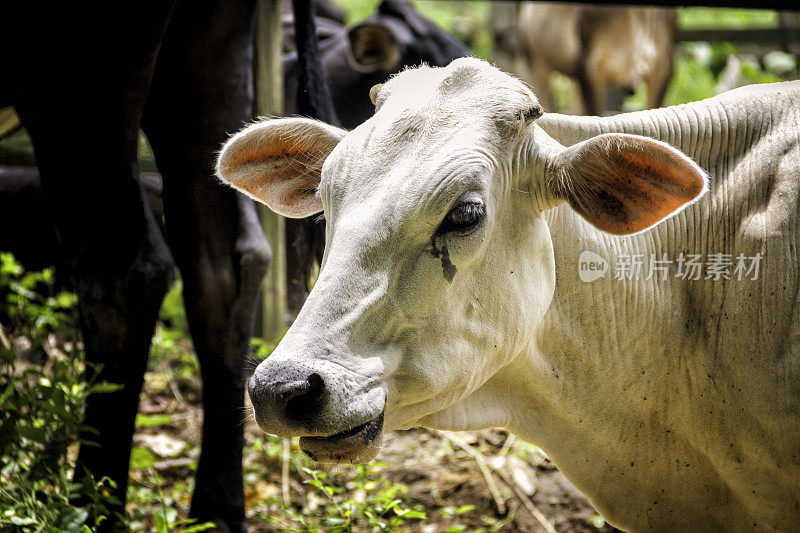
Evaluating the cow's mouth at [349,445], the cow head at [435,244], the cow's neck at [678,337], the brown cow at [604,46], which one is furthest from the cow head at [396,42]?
the brown cow at [604,46]

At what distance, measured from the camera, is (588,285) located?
232 centimetres

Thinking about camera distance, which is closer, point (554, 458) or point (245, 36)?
point (554, 458)

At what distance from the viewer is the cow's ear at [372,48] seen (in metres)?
5.05

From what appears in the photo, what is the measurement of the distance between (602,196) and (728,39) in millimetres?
10017

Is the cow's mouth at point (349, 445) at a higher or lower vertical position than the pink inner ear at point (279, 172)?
lower

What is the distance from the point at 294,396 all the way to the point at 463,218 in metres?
0.55

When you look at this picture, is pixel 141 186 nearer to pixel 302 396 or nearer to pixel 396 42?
pixel 302 396

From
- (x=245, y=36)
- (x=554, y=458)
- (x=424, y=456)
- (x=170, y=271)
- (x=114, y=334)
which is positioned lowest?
(x=424, y=456)

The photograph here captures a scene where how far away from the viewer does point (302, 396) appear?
1.74 meters

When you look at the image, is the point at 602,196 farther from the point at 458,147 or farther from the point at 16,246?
the point at 16,246

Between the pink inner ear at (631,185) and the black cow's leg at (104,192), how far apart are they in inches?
60.4

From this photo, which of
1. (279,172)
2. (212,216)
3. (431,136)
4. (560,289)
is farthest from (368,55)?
(431,136)

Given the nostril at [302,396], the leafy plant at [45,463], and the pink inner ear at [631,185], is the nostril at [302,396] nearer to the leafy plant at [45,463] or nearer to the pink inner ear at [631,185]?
the pink inner ear at [631,185]

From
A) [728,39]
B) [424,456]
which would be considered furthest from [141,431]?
[728,39]
